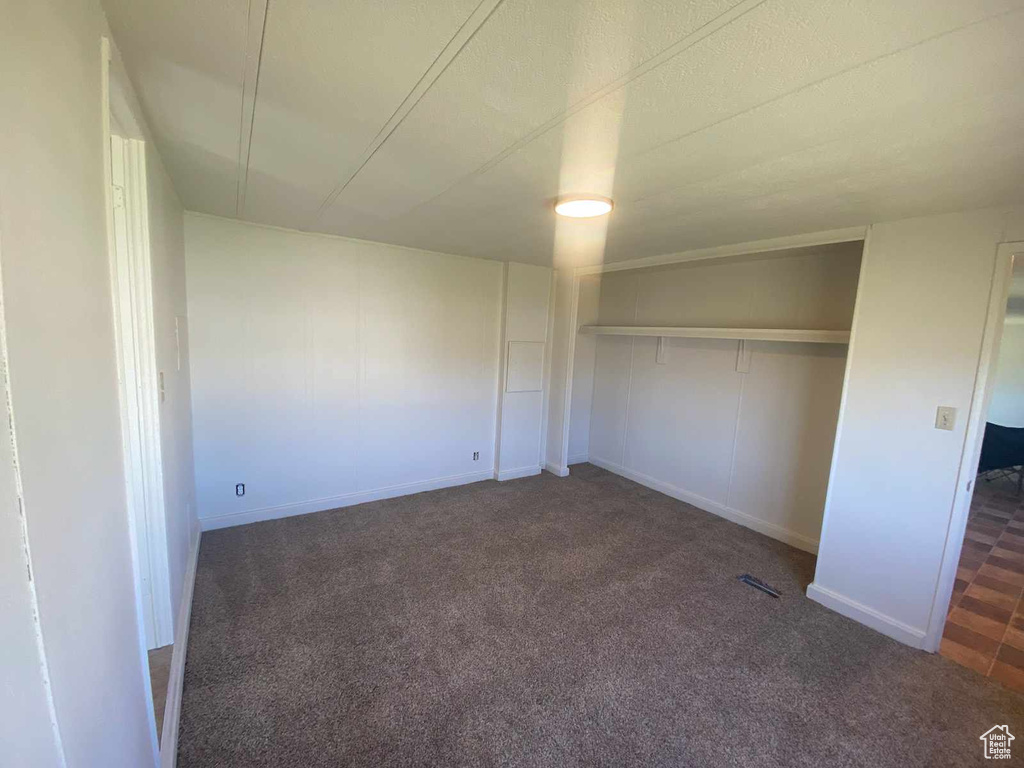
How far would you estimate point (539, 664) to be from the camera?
2.16m

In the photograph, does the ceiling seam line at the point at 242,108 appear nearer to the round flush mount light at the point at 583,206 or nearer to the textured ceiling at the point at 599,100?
the textured ceiling at the point at 599,100

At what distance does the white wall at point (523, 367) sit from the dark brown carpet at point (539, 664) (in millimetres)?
1486

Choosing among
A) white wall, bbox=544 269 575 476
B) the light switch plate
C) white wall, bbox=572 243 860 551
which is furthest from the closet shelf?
the light switch plate

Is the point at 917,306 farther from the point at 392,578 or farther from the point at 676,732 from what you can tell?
the point at 392,578

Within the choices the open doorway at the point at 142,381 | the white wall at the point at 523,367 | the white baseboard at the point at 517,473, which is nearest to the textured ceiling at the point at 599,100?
the open doorway at the point at 142,381

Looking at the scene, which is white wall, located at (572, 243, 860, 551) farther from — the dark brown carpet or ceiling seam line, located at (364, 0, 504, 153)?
ceiling seam line, located at (364, 0, 504, 153)

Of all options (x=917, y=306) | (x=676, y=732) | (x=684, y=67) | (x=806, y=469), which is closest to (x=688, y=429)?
(x=806, y=469)

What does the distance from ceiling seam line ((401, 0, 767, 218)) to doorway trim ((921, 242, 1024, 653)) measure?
220cm

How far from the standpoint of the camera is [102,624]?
915 mm

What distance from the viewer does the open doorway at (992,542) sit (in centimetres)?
215

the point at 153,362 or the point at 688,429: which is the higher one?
the point at 153,362

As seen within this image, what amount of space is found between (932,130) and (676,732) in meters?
2.47

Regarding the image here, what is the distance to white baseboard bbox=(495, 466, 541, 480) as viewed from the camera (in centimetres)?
475

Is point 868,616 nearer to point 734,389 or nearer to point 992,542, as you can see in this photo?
point 734,389
